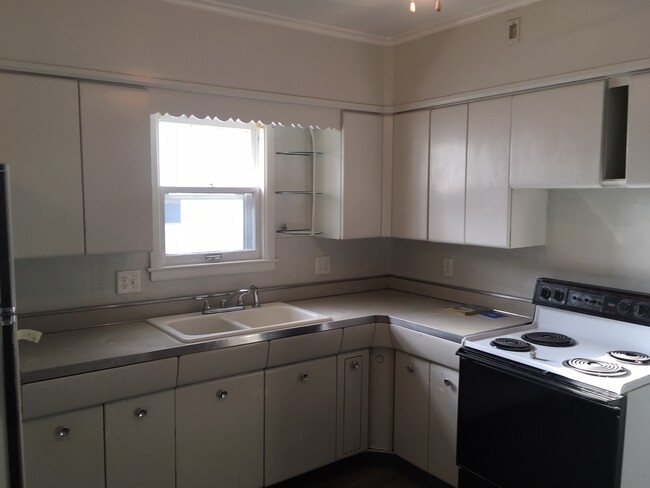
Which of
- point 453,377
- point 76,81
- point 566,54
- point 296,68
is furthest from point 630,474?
point 76,81

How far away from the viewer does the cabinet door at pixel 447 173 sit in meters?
2.96

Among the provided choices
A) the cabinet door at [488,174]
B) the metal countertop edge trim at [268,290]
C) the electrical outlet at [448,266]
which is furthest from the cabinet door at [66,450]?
the electrical outlet at [448,266]

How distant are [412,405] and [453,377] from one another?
1.20ft

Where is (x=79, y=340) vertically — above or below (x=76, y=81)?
below

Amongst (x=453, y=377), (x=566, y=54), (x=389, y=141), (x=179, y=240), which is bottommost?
(x=453, y=377)

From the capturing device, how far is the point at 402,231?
3354 mm

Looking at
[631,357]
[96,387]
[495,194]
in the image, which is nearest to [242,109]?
[495,194]

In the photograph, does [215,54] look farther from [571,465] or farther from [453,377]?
[571,465]

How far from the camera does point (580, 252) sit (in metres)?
2.69

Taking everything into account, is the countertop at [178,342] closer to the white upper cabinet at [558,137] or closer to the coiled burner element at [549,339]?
the coiled burner element at [549,339]

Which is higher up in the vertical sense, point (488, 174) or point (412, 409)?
point (488, 174)

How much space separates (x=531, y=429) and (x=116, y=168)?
6.64ft

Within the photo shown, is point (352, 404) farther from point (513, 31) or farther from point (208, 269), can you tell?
point (513, 31)

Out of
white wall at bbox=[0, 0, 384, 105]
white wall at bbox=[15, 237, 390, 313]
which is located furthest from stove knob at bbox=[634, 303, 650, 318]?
white wall at bbox=[0, 0, 384, 105]
